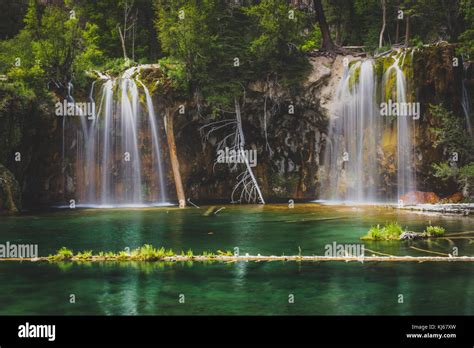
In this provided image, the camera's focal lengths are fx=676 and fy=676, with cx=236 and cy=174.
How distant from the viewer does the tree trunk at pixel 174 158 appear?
106 ft

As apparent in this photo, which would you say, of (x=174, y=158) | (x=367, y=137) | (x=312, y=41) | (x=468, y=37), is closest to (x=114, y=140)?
(x=174, y=158)

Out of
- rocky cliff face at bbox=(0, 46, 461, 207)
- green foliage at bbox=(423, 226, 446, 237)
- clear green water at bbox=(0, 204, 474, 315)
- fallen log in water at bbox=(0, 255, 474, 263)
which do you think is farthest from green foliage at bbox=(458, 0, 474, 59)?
fallen log in water at bbox=(0, 255, 474, 263)

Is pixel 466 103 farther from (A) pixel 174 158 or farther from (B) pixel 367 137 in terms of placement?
(A) pixel 174 158

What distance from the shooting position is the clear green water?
12.8 m

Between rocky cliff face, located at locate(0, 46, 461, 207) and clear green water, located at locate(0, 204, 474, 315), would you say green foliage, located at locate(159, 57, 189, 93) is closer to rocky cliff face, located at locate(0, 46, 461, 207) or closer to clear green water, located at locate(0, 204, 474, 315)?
rocky cliff face, located at locate(0, 46, 461, 207)

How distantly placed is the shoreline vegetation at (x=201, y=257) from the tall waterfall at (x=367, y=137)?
48.6ft

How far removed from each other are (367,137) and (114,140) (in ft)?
40.8

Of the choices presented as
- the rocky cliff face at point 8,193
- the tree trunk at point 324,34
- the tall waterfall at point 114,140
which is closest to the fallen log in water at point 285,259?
the rocky cliff face at point 8,193

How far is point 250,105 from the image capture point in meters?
34.6

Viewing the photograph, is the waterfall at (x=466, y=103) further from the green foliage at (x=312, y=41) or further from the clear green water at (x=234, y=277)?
the clear green water at (x=234, y=277)

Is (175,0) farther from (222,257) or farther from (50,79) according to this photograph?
(222,257)

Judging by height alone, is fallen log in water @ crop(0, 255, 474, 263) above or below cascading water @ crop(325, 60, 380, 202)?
below

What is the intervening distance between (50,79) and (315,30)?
52.0 ft

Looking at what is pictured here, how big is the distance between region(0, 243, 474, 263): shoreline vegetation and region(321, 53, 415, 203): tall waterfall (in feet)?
48.6
